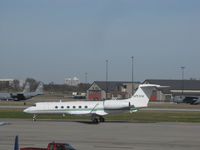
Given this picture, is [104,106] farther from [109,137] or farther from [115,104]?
[109,137]

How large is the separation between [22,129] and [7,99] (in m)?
79.5

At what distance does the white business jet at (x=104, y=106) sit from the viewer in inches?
1778

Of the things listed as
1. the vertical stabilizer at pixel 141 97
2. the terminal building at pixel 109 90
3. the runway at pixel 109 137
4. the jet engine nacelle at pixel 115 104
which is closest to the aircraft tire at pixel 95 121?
the jet engine nacelle at pixel 115 104

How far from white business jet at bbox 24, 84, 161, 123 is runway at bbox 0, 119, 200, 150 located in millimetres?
5211

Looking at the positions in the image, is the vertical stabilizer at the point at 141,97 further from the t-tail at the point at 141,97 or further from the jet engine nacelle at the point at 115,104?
the jet engine nacelle at the point at 115,104

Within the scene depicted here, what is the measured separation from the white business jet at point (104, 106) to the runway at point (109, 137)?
5.21m

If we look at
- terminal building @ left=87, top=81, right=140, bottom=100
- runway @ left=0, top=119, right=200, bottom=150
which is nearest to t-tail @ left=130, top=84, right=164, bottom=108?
runway @ left=0, top=119, right=200, bottom=150

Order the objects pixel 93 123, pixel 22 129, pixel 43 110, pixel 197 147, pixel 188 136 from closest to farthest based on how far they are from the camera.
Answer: pixel 197 147
pixel 188 136
pixel 22 129
pixel 93 123
pixel 43 110

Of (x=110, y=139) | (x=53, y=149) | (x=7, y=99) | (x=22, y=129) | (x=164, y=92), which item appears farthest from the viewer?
(x=164, y=92)

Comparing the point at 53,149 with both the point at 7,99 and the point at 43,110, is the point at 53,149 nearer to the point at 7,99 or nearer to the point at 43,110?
the point at 43,110

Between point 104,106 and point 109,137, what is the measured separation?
13588mm

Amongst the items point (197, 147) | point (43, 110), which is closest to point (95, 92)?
point (43, 110)

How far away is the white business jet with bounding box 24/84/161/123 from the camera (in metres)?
45.2

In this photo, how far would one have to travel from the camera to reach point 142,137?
1275 inches
